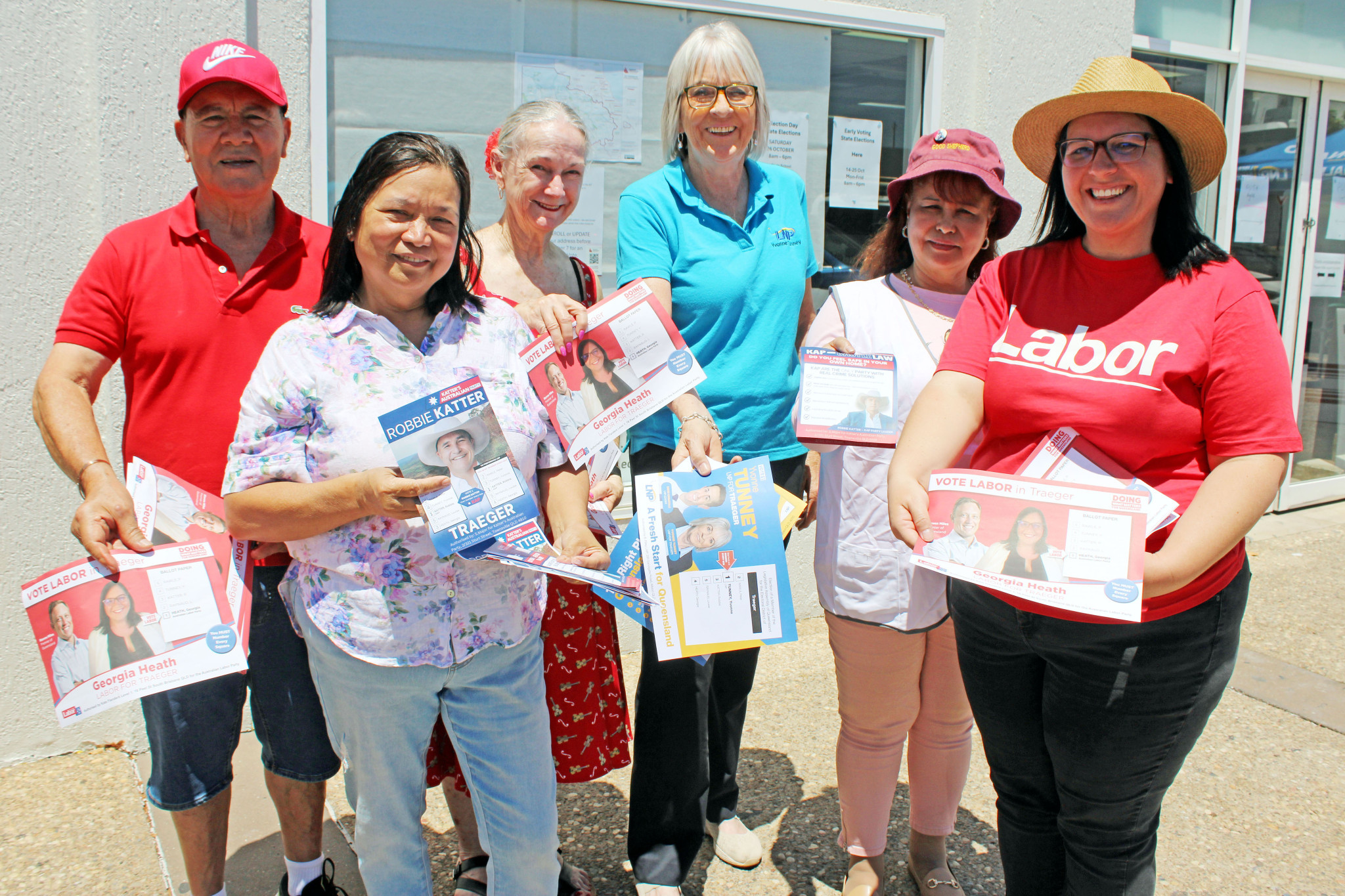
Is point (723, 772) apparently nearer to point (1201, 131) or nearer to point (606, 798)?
point (606, 798)

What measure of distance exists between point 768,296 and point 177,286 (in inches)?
57.9

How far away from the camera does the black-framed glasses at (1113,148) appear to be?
1.79 metres

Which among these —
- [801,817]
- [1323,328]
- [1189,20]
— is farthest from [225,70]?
[1323,328]

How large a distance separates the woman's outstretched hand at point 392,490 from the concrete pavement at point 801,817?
4.99 feet

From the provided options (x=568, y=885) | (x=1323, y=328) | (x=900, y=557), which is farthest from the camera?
(x=1323, y=328)

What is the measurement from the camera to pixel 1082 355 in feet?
5.86

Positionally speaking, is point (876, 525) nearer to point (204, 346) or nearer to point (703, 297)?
point (703, 297)

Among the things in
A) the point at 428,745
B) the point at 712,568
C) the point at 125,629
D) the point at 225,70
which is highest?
the point at 225,70

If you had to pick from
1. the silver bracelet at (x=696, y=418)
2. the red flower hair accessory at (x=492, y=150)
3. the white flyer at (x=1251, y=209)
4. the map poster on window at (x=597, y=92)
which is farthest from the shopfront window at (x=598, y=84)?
the white flyer at (x=1251, y=209)

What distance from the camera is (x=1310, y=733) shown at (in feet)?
11.8

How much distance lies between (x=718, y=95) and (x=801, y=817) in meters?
2.29

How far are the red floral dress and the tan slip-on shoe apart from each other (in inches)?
19.5

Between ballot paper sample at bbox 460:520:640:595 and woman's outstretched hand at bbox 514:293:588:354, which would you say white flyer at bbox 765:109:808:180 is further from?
ballot paper sample at bbox 460:520:640:595

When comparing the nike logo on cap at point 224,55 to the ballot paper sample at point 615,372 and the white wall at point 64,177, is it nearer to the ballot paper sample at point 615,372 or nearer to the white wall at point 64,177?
the ballot paper sample at point 615,372
